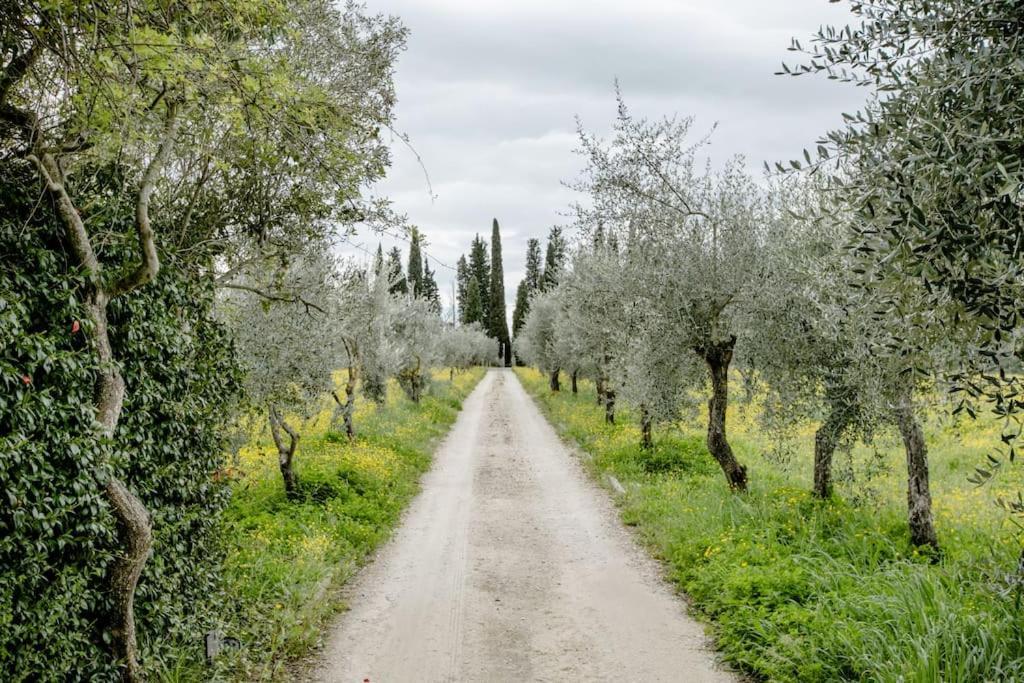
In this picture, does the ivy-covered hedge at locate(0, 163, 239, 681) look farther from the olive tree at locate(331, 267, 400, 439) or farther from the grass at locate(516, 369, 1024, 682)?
the olive tree at locate(331, 267, 400, 439)

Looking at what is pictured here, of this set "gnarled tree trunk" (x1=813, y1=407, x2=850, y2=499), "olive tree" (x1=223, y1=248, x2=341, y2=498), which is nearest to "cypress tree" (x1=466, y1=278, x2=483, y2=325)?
"olive tree" (x1=223, y1=248, x2=341, y2=498)

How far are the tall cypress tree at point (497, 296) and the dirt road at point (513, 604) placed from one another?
88730 millimetres

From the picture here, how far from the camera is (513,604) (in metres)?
9.49

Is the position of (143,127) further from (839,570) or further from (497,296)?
(497,296)

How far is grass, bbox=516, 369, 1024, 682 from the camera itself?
19.8ft

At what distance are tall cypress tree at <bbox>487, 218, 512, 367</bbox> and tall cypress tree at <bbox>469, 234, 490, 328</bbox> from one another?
1.01 meters

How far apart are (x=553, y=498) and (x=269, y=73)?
12148 mm

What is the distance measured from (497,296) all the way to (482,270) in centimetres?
630

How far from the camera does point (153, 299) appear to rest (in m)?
6.62

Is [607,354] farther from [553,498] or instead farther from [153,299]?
[153,299]

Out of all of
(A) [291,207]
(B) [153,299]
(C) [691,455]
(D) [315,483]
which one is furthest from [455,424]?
(B) [153,299]

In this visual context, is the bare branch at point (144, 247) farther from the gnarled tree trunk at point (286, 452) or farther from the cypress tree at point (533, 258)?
the cypress tree at point (533, 258)

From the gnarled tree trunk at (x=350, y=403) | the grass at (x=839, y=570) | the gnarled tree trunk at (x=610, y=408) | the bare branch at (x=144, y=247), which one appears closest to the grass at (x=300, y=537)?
the gnarled tree trunk at (x=350, y=403)

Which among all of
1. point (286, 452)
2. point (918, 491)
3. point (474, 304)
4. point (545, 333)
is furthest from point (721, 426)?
point (474, 304)
